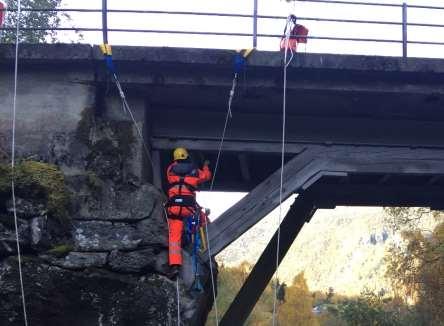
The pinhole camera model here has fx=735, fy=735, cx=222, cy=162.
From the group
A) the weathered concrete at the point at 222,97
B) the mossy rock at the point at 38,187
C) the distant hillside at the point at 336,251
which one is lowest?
the mossy rock at the point at 38,187

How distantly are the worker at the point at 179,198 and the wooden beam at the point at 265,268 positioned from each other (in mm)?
2720

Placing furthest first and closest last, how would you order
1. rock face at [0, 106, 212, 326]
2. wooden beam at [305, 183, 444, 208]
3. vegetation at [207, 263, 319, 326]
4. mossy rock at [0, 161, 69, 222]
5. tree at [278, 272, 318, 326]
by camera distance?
tree at [278, 272, 318, 326] < vegetation at [207, 263, 319, 326] < wooden beam at [305, 183, 444, 208] < mossy rock at [0, 161, 69, 222] < rock face at [0, 106, 212, 326]

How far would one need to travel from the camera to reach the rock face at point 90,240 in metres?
7.64

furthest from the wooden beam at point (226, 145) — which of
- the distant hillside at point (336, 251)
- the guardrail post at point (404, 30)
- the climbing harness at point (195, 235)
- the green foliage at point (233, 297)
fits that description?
the distant hillside at point (336, 251)

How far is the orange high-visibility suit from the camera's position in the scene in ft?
27.2

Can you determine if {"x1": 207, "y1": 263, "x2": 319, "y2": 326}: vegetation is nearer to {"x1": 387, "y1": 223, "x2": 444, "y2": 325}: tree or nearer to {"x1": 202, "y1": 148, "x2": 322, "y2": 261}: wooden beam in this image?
{"x1": 387, "y1": 223, "x2": 444, "y2": 325}: tree

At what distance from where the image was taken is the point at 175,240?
27.3 feet

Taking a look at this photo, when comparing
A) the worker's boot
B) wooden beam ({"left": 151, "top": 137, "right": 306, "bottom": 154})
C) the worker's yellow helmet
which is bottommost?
the worker's boot

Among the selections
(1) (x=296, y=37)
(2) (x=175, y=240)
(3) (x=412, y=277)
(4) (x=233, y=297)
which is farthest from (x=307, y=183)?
(4) (x=233, y=297)

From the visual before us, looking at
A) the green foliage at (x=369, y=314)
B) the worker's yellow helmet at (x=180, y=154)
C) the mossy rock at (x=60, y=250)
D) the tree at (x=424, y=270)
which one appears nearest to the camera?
the mossy rock at (x=60, y=250)

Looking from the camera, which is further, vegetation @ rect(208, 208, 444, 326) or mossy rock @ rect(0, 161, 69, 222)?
vegetation @ rect(208, 208, 444, 326)

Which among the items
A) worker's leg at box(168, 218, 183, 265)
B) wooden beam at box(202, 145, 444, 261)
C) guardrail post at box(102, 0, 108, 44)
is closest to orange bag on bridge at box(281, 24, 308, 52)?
wooden beam at box(202, 145, 444, 261)

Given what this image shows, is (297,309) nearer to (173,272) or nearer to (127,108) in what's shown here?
(127,108)

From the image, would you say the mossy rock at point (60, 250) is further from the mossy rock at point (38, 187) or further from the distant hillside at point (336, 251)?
the distant hillside at point (336, 251)
